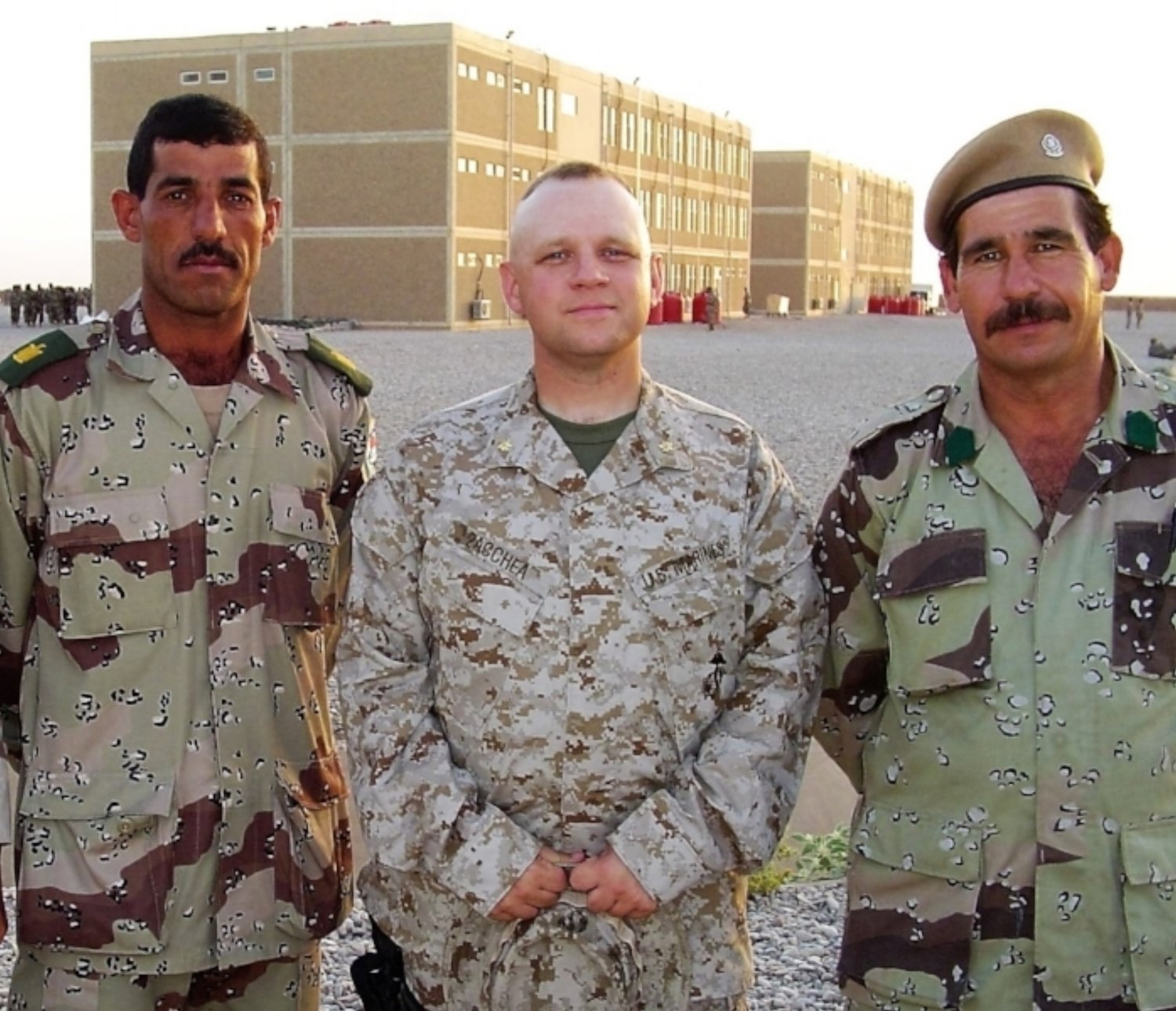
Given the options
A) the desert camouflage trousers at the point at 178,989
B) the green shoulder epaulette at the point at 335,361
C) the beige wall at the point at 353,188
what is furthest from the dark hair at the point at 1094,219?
the beige wall at the point at 353,188

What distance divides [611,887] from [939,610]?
80 centimetres

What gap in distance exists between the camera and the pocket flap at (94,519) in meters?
3.13

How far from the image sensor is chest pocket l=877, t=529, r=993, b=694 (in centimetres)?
279

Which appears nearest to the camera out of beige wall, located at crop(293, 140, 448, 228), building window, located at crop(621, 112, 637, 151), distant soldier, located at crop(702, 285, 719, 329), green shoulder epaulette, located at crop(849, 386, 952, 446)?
green shoulder epaulette, located at crop(849, 386, 952, 446)

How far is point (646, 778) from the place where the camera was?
9.41ft

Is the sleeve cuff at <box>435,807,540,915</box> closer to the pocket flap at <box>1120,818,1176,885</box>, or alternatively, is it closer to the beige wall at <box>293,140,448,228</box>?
the pocket flap at <box>1120,818,1176,885</box>

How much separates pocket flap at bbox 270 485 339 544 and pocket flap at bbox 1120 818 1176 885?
1753 mm

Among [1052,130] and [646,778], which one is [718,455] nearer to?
[646,778]

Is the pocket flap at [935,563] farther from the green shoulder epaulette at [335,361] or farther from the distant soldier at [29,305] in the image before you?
the distant soldier at [29,305]

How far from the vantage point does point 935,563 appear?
2850 mm

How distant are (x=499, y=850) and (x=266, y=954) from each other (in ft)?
2.46

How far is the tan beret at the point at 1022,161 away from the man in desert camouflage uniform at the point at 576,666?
625mm

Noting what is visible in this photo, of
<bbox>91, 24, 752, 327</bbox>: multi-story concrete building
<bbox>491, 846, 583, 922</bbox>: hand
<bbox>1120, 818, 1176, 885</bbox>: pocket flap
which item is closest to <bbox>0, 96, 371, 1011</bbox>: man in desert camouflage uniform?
<bbox>491, 846, 583, 922</bbox>: hand

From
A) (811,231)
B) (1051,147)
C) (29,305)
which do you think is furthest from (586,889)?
(811,231)
